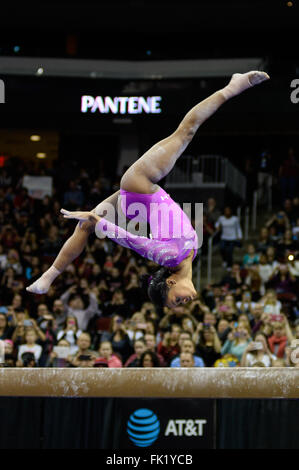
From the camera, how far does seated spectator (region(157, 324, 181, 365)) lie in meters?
9.30

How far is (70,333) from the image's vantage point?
9.96 meters

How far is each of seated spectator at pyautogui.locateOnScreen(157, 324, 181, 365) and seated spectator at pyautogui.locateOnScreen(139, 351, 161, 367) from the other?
1.81ft

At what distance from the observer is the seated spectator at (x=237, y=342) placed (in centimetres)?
934

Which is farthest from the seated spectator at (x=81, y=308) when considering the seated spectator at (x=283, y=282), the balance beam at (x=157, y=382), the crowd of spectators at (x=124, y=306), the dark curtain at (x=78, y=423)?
the balance beam at (x=157, y=382)

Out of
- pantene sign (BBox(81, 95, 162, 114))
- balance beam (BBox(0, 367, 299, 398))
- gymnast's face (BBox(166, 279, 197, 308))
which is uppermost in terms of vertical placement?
pantene sign (BBox(81, 95, 162, 114))

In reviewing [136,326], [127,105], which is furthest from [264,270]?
[127,105]

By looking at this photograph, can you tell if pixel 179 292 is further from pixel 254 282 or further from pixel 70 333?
pixel 254 282

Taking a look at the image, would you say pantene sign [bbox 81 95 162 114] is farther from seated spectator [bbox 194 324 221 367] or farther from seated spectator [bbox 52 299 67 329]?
seated spectator [bbox 194 324 221 367]

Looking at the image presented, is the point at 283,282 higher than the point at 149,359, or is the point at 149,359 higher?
the point at 283,282

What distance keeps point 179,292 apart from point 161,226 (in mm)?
553

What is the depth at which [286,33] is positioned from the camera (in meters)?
17.3

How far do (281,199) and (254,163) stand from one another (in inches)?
133

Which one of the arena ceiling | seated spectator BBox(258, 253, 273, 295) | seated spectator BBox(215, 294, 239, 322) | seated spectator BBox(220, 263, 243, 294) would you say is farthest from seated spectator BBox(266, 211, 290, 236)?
the arena ceiling

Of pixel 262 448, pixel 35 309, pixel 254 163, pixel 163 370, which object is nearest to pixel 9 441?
pixel 163 370
